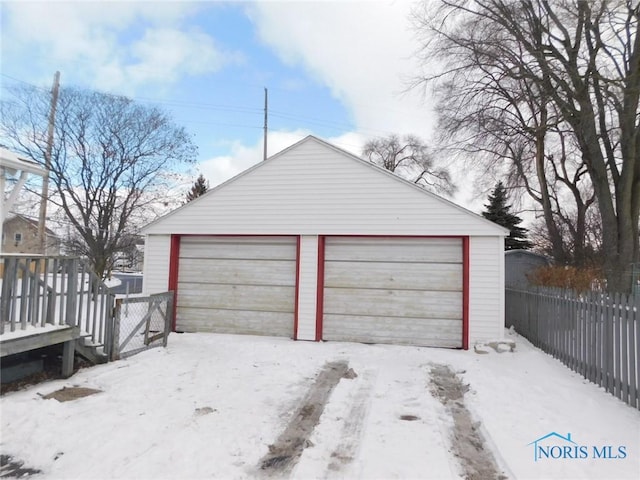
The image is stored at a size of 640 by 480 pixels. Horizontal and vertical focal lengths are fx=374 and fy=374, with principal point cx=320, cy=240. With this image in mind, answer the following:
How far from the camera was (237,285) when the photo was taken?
877 cm

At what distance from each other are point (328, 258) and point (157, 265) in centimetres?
411

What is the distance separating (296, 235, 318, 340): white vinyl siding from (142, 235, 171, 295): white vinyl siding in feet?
10.8

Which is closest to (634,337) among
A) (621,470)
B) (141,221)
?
(621,470)

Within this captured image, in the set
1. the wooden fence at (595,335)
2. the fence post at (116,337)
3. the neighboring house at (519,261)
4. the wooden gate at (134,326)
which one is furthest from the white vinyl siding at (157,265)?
the neighboring house at (519,261)

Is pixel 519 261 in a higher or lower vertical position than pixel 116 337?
higher

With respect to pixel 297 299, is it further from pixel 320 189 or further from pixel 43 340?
pixel 43 340

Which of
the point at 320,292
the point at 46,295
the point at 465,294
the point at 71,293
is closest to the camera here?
the point at 46,295

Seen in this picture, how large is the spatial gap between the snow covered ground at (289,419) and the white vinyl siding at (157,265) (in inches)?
120

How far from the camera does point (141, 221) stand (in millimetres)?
20172

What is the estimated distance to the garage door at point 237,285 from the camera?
8.56m

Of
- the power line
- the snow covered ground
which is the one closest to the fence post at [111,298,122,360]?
the snow covered ground

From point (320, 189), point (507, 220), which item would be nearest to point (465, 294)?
point (320, 189)

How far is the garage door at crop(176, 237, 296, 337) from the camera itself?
856cm

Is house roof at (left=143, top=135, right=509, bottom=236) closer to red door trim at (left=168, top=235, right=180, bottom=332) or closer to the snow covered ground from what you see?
red door trim at (left=168, top=235, right=180, bottom=332)
